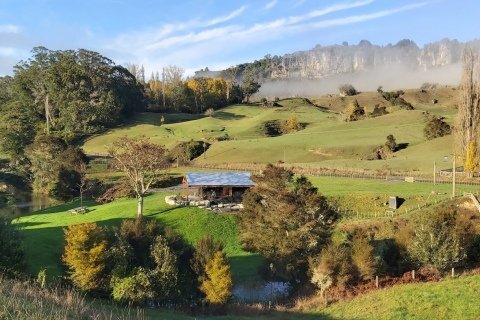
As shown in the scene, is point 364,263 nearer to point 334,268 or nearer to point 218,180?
Answer: point 334,268

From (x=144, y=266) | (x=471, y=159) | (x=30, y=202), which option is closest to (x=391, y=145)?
(x=471, y=159)

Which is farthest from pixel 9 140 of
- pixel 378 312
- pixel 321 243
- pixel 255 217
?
pixel 378 312

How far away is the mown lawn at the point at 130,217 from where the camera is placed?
3147 centimetres

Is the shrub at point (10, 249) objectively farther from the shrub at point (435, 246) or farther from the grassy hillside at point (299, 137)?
the grassy hillside at point (299, 137)

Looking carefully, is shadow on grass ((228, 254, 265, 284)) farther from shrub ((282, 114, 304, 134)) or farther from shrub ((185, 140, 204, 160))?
shrub ((282, 114, 304, 134))

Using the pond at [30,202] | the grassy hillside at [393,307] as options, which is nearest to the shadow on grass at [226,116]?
the pond at [30,202]

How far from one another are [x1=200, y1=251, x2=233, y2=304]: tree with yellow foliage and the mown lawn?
589 cm

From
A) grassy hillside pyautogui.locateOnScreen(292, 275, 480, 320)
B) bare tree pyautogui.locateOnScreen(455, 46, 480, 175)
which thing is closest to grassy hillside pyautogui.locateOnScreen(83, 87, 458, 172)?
bare tree pyautogui.locateOnScreen(455, 46, 480, 175)

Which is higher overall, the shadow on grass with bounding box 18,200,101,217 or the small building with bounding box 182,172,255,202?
the small building with bounding box 182,172,255,202

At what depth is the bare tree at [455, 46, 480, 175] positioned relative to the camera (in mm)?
55031

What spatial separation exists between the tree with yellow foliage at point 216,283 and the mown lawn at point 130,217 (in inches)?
232

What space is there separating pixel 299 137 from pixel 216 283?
241ft

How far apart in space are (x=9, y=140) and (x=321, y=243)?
7255 centimetres

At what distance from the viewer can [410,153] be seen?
77.2 m
